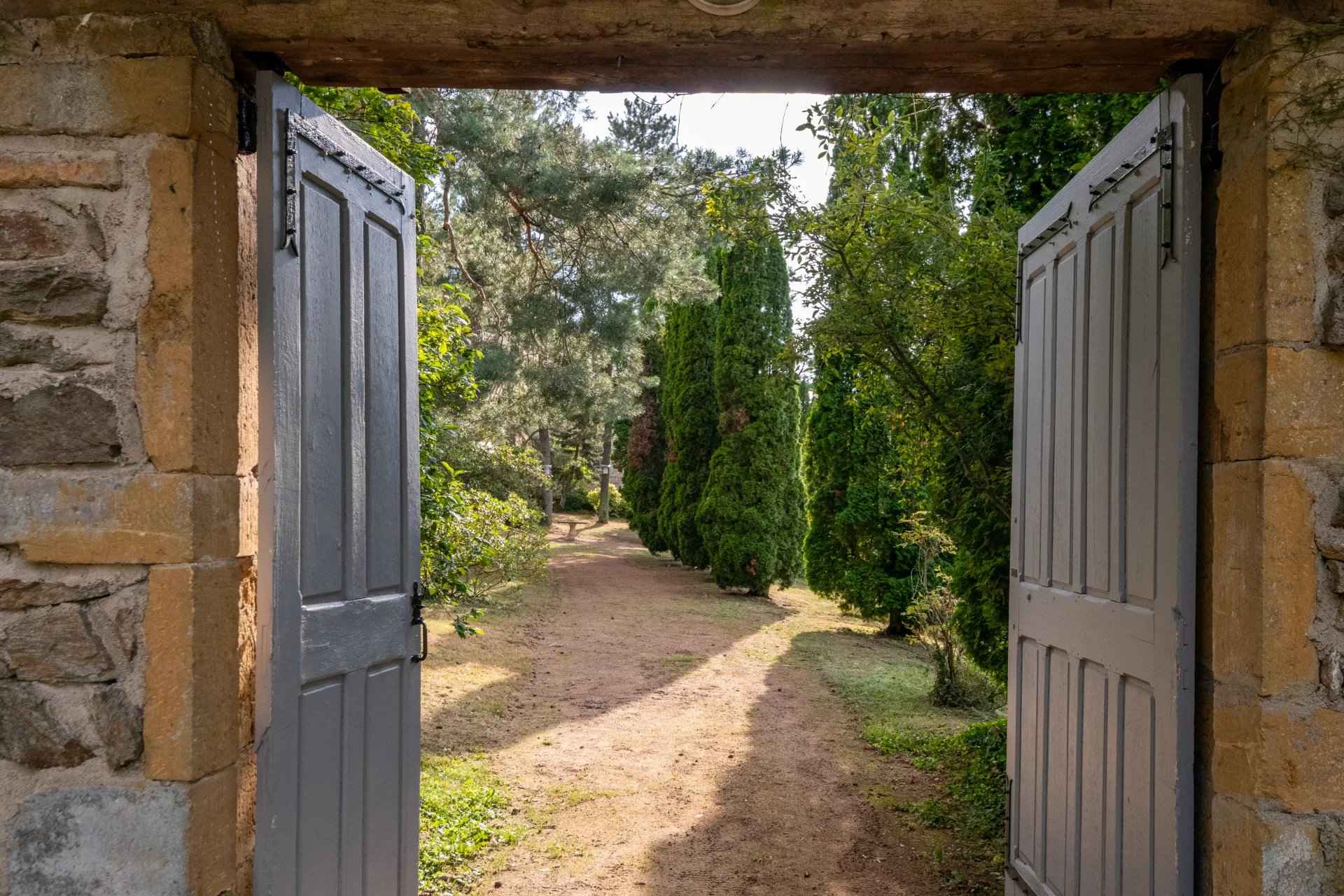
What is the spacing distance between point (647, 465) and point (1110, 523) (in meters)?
16.8

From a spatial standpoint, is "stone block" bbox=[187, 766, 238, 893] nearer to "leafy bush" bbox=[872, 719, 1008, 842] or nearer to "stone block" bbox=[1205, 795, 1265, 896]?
"stone block" bbox=[1205, 795, 1265, 896]

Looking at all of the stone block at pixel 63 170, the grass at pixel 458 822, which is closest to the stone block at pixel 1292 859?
the stone block at pixel 63 170

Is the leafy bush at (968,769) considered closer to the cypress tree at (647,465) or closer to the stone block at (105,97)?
the stone block at (105,97)

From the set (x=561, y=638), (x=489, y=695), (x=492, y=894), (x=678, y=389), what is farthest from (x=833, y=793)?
(x=678, y=389)

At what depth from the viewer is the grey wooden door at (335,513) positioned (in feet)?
7.72

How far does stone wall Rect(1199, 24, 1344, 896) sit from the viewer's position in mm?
2059

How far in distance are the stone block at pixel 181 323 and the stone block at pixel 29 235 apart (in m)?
0.21

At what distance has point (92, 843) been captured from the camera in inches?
83.6

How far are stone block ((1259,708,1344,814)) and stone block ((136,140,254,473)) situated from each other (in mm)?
2385

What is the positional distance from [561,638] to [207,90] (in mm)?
8743

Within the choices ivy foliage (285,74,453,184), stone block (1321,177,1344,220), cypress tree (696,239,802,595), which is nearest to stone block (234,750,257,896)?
stone block (1321,177,1344,220)

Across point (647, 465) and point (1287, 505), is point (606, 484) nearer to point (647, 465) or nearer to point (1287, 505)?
point (647, 465)

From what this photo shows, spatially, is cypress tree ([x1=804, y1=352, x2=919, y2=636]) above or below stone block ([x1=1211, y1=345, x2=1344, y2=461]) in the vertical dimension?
below

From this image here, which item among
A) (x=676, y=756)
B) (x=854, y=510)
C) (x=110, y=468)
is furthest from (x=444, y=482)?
(x=854, y=510)
